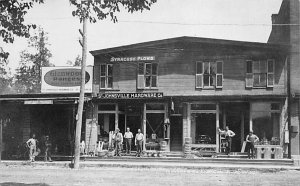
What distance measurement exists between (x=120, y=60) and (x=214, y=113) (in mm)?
6592

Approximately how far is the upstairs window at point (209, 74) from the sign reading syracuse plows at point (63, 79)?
6.64 metres

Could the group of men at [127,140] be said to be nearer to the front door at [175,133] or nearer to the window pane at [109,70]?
the front door at [175,133]

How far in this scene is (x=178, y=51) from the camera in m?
24.2

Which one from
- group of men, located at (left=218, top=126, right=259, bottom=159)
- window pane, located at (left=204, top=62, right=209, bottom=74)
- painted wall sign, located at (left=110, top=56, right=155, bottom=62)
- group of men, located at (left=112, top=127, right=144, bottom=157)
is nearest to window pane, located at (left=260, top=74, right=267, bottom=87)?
window pane, located at (left=204, top=62, right=209, bottom=74)

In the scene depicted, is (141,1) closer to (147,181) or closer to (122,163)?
(147,181)

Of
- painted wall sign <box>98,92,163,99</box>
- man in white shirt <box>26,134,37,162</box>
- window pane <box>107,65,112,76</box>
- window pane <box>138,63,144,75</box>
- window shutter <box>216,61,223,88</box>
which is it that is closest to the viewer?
man in white shirt <box>26,134,37,162</box>

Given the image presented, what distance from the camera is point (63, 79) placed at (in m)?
25.0

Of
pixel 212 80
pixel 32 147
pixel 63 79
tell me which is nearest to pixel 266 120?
pixel 212 80

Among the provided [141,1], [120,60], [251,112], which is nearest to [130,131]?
[120,60]

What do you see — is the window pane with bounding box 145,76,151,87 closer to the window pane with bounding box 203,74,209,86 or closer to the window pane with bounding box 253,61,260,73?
the window pane with bounding box 203,74,209,86

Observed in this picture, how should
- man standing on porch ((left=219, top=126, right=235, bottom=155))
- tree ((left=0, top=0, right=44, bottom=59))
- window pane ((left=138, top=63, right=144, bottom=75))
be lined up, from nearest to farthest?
tree ((left=0, top=0, right=44, bottom=59)) < man standing on porch ((left=219, top=126, right=235, bottom=155)) < window pane ((left=138, top=63, right=144, bottom=75))

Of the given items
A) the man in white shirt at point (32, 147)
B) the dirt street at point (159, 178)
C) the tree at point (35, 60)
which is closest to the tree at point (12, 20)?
the dirt street at point (159, 178)

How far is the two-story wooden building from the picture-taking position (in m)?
23.0

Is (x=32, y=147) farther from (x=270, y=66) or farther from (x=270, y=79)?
(x=270, y=66)
